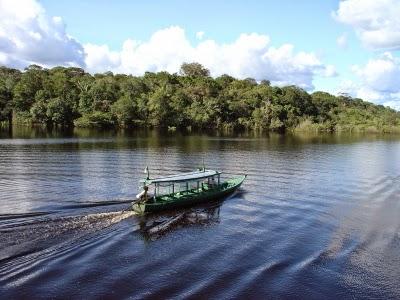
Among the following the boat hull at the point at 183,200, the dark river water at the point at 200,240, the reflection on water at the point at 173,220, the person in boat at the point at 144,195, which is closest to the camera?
the dark river water at the point at 200,240

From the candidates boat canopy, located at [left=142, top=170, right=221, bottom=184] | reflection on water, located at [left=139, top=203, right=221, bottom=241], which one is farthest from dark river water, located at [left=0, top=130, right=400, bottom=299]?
boat canopy, located at [left=142, top=170, right=221, bottom=184]

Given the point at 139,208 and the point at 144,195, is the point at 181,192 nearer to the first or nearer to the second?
the point at 144,195

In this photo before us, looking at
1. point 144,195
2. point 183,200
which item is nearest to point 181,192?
point 183,200

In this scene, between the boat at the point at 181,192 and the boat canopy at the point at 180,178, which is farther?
the boat canopy at the point at 180,178

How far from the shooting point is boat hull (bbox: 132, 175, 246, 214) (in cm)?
4072

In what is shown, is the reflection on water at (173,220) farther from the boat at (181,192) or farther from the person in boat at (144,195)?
the person in boat at (144,195)

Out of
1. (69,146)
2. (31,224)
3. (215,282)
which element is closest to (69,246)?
(31,224)

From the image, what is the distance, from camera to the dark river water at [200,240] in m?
26.8

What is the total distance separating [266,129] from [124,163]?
135 meters

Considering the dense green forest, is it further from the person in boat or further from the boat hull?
the person in boat

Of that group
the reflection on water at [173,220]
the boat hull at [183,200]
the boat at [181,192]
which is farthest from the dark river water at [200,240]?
the boat at [181,192]

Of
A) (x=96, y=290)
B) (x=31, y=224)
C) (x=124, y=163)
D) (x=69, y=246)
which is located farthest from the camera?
(x=124, y=163)

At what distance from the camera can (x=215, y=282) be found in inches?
1081

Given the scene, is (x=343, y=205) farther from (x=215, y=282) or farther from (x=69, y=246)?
(x=69, y=246)
